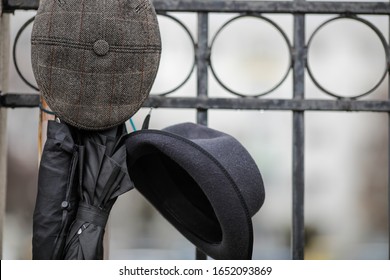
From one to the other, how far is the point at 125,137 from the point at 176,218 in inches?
18.5

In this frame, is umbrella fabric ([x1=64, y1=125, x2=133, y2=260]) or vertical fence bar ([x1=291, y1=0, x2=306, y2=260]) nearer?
umbrella fabric ([x1=64, y1=125, x2=133, y2=260])

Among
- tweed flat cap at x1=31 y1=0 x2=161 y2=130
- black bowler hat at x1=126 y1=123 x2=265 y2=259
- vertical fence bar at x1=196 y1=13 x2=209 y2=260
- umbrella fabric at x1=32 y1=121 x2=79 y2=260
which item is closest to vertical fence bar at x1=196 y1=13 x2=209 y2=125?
vertical fence bar at x1=196 y1=13 x2=209 y2=260

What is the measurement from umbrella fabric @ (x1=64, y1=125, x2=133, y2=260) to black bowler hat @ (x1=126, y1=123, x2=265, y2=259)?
0.09 meters

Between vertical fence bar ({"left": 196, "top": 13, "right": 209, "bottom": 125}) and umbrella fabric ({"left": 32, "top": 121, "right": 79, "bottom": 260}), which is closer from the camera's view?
umbrella fabric ({"left": 32, "top": 121, "right": 79, "bottom": 260})

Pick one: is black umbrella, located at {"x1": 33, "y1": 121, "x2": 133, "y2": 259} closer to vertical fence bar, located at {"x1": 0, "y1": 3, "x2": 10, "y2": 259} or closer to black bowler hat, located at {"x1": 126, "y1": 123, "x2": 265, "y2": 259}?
black bowler hat, located at {"x1": 126, "y1": 123, "x2": 265, "y2": 259}

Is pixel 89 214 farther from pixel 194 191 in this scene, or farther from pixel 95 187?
pixel 194 191

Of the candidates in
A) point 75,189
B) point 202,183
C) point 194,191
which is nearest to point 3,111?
point 75,189

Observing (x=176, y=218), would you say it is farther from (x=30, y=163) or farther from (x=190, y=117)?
(x=30, y=163)

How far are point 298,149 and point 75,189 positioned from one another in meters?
1.02

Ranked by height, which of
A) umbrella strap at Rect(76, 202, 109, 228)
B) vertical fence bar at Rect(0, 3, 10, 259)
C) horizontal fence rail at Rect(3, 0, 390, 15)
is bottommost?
umbrella strap at Rect(76, 202, 109, 228)

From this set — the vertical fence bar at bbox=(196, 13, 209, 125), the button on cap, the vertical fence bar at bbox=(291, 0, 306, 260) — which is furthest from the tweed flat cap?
the vertical fence bar at bbox=(291, 0, 306, 260)

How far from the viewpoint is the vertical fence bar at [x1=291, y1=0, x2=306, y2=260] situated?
2605mm

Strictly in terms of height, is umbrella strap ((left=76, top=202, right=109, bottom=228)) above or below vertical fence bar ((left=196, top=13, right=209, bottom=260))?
below

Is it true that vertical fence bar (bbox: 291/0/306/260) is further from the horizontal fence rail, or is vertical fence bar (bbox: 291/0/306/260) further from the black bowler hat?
the black bowler hat
